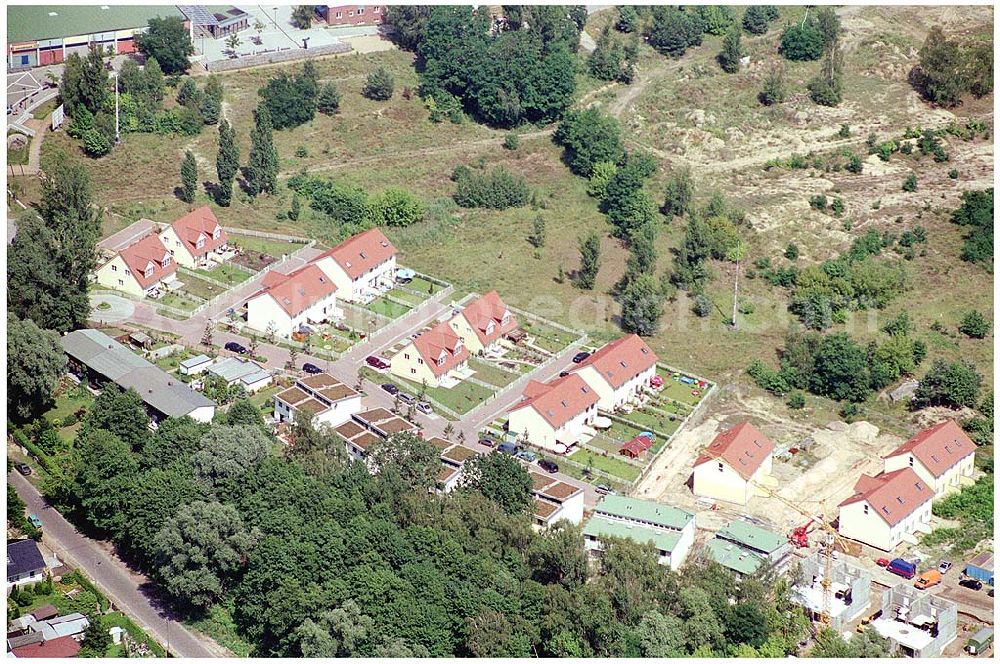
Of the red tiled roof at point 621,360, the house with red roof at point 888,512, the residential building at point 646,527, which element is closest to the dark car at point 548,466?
the residential building at point 646,527

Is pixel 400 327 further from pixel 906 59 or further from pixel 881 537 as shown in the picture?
pixel 906 59

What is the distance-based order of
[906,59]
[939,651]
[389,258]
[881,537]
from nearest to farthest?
[939,651], [881,537], [389,258], [906,59]

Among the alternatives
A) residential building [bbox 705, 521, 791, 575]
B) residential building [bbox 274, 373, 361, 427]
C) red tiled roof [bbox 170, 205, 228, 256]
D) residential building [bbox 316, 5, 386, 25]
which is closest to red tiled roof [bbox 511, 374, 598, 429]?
residential building [bbox 274, 373, 361, 427]

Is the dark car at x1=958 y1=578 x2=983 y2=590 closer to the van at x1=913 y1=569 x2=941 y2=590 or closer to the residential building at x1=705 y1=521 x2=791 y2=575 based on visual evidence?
the van at x1=913 y1=569 x2=941 y2=590

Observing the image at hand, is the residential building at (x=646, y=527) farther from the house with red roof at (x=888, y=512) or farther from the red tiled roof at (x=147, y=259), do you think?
the red tiled roof at (x=147, y=259)

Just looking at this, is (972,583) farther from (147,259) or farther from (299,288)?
(147,259)

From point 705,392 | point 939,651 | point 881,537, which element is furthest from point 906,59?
point 939,651
